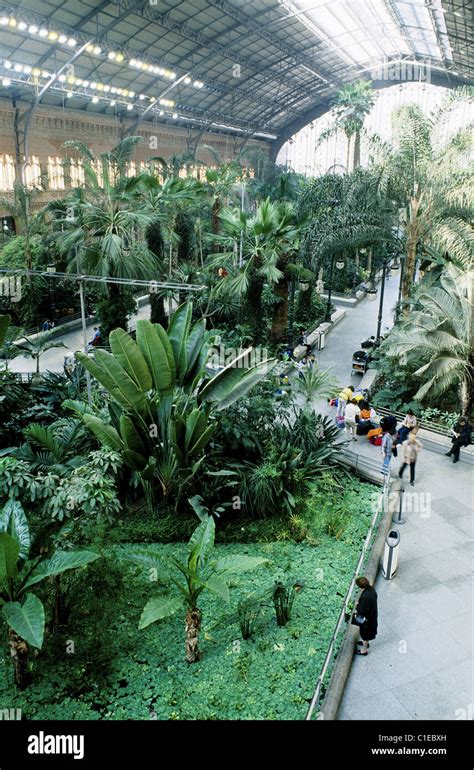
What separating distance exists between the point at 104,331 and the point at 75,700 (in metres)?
10.2

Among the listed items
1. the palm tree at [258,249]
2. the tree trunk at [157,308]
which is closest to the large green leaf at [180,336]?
the palm tree at [258,249]

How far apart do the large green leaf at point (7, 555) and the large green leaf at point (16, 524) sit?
487mm

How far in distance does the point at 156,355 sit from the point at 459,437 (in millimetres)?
5557

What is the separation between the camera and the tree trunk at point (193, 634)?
582 centimetres

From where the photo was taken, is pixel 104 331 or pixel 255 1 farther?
pixel 255 1

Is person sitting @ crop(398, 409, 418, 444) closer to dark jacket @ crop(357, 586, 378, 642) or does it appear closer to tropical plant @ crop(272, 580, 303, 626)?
tropical plant @ crop(272, 580, 303, 626)

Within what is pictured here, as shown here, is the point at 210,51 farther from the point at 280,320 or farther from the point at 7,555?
the point at 7,555

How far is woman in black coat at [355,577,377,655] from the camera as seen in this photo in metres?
5.86

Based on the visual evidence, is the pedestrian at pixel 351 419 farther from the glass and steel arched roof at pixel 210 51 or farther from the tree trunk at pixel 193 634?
the glass and steel arched roof at pixel 210 51

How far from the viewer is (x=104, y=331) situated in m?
14.8

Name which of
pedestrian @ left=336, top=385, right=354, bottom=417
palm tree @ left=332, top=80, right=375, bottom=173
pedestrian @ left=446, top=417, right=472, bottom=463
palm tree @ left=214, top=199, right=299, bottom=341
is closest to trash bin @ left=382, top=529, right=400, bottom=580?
pedestrian @ left=446, top=417, right=472, bottom=463

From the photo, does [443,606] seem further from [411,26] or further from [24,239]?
[411,26]

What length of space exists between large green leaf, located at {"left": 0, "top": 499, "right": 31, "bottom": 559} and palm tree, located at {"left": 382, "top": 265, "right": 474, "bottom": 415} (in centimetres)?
769
